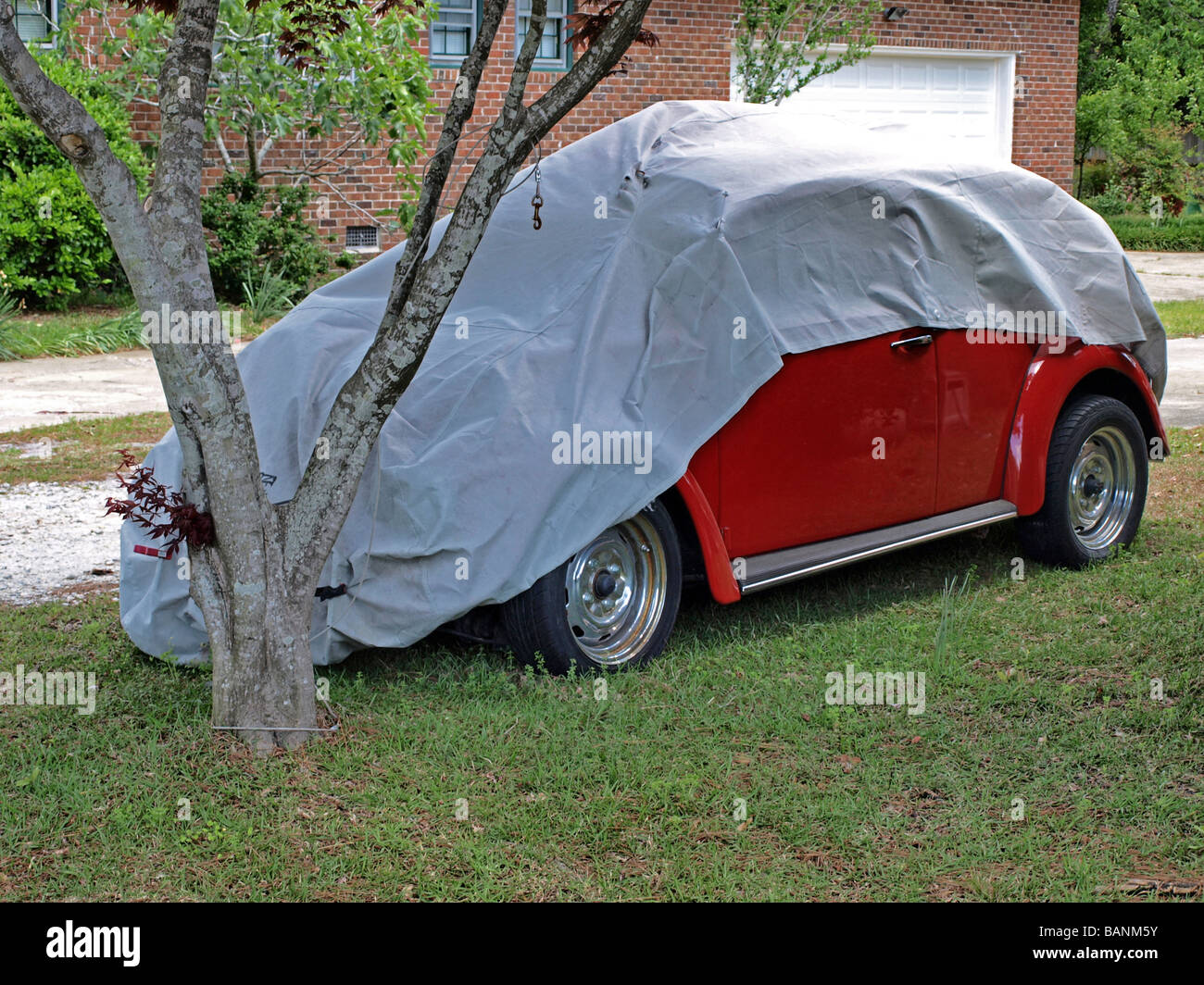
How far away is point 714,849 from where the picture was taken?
3.56m

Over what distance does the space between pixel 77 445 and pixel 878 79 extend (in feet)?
45.6

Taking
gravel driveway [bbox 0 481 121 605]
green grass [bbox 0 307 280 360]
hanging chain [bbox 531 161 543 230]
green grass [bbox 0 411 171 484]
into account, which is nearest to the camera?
hanging chain [bbox 531 161 543 230]

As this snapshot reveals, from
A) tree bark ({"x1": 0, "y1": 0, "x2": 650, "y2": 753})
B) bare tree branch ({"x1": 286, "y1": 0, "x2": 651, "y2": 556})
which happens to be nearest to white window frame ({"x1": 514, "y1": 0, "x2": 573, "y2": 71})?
tree bark ({"x1": 0, "y1": 0, "x2": 650, "y2": 753})

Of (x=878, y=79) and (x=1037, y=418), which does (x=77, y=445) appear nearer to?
(x=1037, y=418)

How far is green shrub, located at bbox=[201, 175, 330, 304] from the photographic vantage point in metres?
14.3

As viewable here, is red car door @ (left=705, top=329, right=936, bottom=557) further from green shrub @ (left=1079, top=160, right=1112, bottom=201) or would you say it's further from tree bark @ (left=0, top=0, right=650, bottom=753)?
green shrub @ (left=1079, top=160, right=1112, bottom=201)

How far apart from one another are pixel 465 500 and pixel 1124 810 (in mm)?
2257

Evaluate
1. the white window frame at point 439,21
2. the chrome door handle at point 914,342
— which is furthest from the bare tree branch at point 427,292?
the white window frame at point 439,21

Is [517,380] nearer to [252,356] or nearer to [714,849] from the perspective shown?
[252,356]

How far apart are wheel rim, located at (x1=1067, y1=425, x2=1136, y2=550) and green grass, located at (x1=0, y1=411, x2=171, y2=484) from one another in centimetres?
546

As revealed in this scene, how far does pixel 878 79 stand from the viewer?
62.6ft

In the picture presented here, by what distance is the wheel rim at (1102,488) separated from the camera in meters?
6.14

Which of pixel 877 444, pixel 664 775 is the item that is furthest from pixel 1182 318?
pixel 664 775
